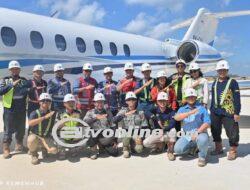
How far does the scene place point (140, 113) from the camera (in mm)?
7496

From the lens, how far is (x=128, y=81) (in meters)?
8.17

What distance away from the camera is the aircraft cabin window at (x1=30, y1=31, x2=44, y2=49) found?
10.1 meters

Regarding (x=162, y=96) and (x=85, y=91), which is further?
(x=85, y=91)

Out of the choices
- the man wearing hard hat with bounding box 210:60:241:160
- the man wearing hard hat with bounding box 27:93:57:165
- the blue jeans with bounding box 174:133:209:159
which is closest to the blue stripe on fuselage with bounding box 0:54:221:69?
the man wearing hard hat with bounding box 27:93:57:165

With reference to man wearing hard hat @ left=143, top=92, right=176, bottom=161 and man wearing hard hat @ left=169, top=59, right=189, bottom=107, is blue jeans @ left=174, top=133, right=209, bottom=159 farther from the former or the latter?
man wearing hard hat @ left=169, top=59, right=189, bottom=107

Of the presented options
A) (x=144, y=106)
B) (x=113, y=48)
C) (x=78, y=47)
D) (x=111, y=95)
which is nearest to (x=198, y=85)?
(x=144, y=106)

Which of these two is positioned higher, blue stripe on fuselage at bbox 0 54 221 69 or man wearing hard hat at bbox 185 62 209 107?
blue stripe on fuselage at bbox 0 54 221 69

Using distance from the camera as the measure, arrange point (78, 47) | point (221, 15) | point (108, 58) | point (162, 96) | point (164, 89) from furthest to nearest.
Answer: point (221, 15) < point (108, 58) < point (78, 47) < point (164, 89) < point (162, 96)

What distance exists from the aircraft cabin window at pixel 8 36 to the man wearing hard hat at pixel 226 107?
5.08 m

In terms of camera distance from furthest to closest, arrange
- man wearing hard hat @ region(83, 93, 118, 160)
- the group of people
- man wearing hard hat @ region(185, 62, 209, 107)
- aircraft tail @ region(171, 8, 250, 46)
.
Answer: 1. aircraft tail @ region(171, 8, 250, 46)
2. man wearing hard hat @ region(185, 62, 209, 107)
3. man wearing hard hat @ region(83, 93, 118, 160)
4. the group of people

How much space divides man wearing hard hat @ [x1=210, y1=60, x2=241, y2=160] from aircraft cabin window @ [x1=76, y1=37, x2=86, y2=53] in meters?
5.36

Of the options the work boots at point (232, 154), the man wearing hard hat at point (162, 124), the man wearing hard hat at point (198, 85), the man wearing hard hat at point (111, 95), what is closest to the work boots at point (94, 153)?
the man wearing hard hat at point (162, 124)

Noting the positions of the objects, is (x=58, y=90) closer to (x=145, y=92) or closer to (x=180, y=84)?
(x=145, y=92)

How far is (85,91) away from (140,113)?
4.62 ft
